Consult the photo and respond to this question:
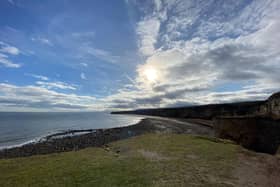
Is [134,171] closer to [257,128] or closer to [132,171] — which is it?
[132,171]

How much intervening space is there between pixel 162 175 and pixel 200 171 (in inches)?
70.2

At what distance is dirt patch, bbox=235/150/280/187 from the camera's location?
24.0ft

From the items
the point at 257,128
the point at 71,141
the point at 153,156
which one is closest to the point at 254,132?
the point at 257,128

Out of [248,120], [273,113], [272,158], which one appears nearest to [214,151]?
[272,158]

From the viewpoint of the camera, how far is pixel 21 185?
6926 mm

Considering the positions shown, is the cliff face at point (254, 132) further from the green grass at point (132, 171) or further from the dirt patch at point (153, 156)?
the dirt patch at point (153, 156)

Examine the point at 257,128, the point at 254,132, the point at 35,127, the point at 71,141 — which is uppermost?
the point at 257,128

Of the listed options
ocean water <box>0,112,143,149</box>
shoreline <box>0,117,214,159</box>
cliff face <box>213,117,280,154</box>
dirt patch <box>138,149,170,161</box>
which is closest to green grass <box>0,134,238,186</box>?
dirt patch <box>138,149,170,161</box>

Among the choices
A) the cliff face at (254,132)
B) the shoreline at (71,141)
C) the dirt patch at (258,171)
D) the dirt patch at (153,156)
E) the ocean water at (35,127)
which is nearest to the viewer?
the dirt patch at (258,171)

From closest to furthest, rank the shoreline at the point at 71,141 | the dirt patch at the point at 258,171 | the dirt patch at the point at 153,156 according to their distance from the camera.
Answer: the dirt patch at the point at 258,171 < the dirt patch at the point at 153,156 < the shoreline at the point at 71,141

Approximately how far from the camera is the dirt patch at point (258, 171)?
7.31m

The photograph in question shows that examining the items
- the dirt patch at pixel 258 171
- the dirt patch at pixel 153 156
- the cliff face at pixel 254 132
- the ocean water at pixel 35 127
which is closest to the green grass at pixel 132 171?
the dirt patch at pixel 153 156

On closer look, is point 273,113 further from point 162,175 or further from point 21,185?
point 21,185

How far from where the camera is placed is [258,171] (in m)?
8.74
